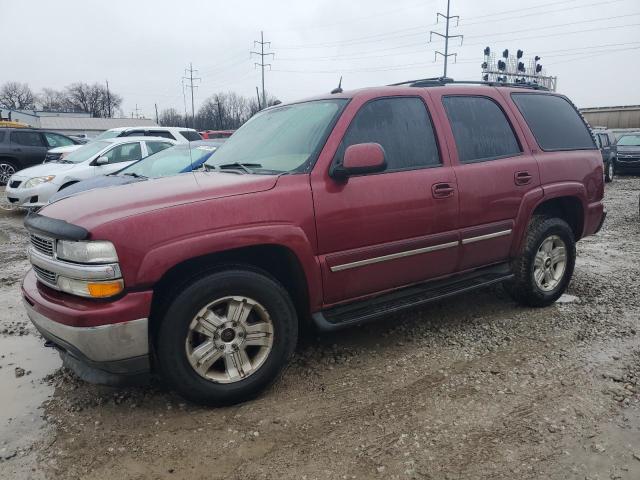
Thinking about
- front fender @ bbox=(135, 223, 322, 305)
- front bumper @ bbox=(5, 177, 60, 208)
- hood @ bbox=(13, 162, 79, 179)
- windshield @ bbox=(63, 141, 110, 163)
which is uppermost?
windshield @ bbox=(63, 141, 110, 163)

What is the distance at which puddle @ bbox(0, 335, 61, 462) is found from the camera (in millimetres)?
2838

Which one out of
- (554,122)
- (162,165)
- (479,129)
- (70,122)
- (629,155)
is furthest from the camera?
(70,122)

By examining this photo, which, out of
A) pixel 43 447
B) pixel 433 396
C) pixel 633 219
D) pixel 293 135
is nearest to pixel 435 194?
pixel 293 135

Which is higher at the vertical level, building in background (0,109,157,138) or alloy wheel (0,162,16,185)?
building in background (0,109,157,138)

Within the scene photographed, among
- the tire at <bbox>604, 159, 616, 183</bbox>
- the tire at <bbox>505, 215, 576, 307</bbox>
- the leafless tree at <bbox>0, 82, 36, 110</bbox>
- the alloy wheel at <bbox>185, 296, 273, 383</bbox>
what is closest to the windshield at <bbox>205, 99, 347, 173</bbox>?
the alloy wheel at <bbox>185, 296, 273, 383</bbox>

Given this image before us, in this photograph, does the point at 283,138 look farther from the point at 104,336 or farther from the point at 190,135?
the point at 190,135

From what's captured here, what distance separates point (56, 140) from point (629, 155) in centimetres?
2040

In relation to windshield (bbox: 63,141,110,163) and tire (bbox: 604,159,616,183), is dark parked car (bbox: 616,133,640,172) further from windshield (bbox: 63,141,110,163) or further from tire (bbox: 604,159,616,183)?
windshield (bbox: 63,141,110,163)

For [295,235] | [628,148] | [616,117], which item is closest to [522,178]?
[295,235]

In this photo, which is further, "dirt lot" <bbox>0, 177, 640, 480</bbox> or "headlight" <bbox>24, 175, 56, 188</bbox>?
"headlight" <bbox>24, 175, 56, 188</bbox>

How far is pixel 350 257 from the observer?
331 cm

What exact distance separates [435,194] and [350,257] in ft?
2.81

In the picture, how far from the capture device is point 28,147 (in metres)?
15.1

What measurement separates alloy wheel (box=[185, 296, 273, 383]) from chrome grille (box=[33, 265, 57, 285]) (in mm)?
836
